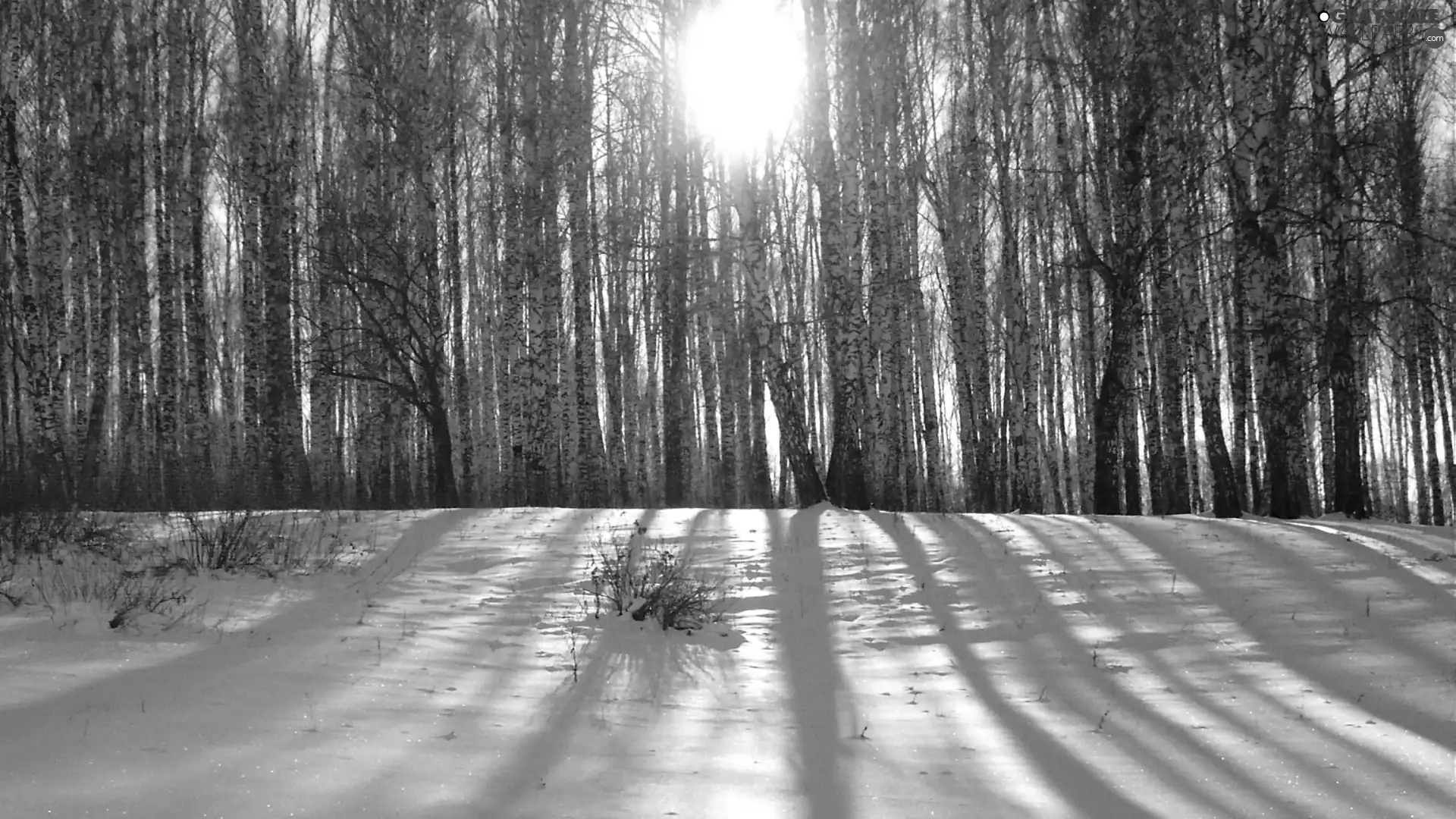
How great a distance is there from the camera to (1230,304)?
82.4 ft

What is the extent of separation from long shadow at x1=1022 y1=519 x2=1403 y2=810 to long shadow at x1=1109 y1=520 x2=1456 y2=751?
0.36 m

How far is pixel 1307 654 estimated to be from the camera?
5.55 metres

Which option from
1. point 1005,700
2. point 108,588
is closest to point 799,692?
point 1005,700

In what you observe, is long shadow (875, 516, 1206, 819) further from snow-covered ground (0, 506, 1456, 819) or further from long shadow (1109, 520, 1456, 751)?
long shadow (1109, 520, 1456, 751)

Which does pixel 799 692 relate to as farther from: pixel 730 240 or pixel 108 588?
pixel 730 240

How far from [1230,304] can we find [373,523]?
2347 cm

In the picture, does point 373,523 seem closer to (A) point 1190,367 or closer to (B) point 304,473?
(B) point 304,473

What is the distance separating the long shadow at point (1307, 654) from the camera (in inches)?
177

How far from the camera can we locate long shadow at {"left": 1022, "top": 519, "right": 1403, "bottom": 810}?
12.5 feet

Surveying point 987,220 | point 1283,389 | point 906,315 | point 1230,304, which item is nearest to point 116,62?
point 906,315

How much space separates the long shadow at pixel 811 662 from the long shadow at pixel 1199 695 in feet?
5.35

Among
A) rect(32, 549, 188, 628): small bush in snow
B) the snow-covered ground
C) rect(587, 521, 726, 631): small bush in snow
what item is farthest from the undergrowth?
rect(587, 521, 726, 631): small bush in snow

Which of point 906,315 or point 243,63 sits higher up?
point 243,63

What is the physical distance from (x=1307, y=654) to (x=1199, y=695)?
110cm
